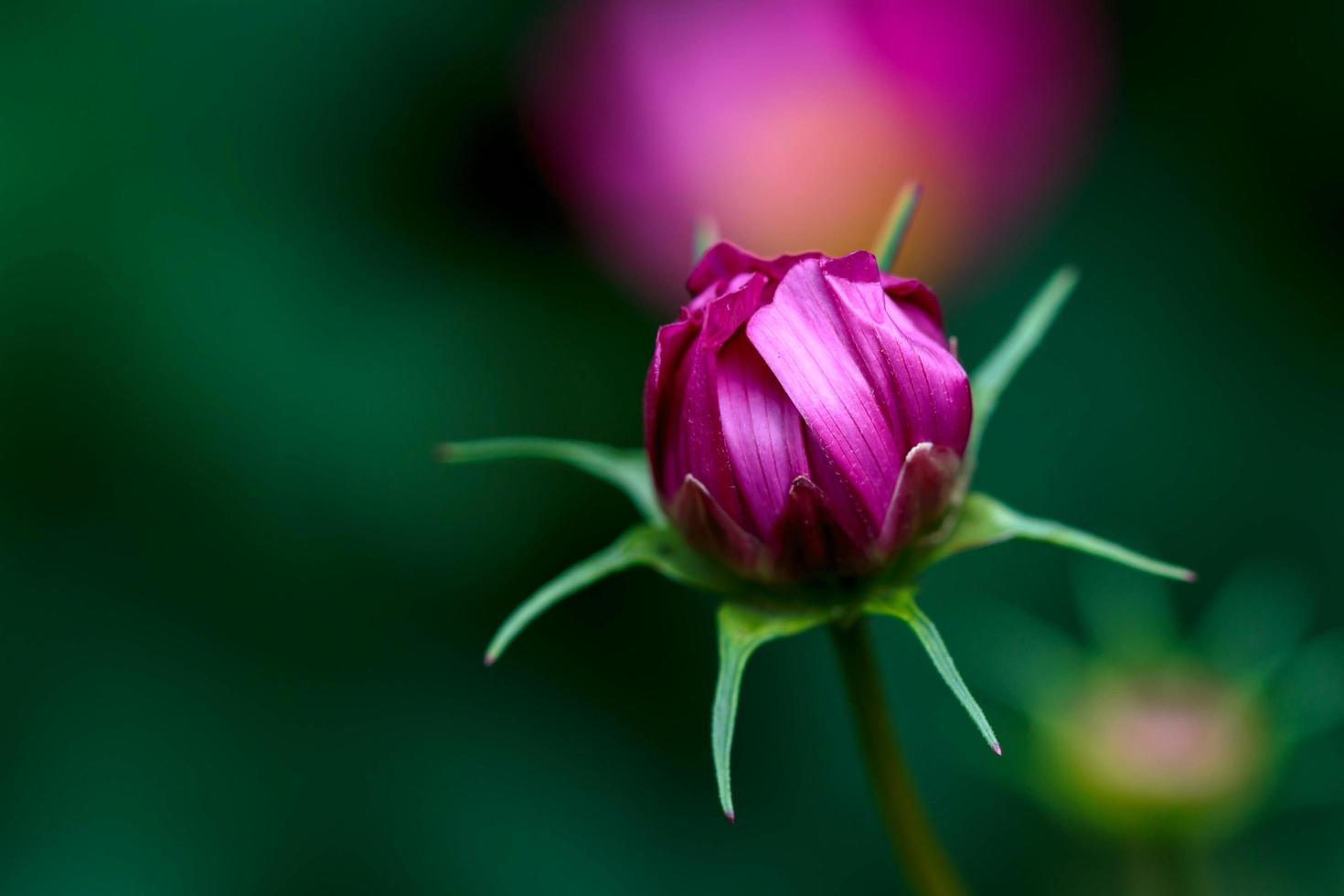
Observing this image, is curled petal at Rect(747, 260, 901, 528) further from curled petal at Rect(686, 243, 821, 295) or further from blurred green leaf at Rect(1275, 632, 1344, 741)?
blurred green leaf at Rect(1275, 632, 1344, 741)

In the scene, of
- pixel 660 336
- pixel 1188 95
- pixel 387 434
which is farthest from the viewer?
pixel 1188 95

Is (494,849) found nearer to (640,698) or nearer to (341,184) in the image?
(640,698)

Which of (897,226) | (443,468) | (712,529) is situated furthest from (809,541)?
(443,468)

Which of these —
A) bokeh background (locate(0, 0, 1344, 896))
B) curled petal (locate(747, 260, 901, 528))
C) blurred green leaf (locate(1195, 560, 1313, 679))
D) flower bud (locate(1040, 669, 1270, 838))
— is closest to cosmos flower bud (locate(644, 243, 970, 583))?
curled petal (locate(747, 260, 901, 528))

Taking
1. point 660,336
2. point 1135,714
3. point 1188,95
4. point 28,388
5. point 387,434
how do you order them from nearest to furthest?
point 660,336 < point 1135,714 < point 28,388 < point 387,434 < point 1188,95

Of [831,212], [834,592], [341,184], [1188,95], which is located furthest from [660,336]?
[1188,95]

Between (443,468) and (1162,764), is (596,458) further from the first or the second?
(443,468)

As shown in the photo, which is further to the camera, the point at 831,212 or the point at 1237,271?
the point at 1237,271
